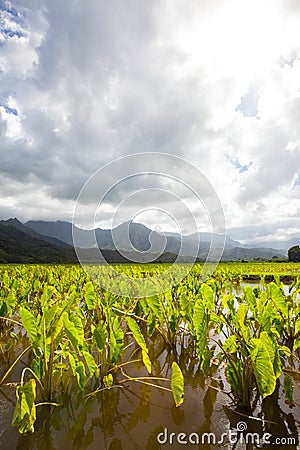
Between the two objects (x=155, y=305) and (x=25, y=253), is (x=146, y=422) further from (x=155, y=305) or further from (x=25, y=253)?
(x=25, y=253)

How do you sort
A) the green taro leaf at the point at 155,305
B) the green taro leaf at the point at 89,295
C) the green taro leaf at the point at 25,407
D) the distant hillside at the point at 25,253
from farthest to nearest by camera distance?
1. the distant hillside at the point at 25,253
2. the green taro leaf at the point at 89,295
3. the green taro leaf at the point at 155,305
4. the green taro leaf at the point at 25,407

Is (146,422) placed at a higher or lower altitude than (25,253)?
lower

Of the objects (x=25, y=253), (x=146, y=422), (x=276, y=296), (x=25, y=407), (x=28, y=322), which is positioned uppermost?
(x=25, y=253)

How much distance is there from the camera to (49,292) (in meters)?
4.07

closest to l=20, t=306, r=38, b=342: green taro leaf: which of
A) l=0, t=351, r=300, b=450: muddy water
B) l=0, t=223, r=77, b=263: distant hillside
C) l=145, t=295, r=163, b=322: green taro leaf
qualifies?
l=0, t=351, r=300, b=450: muddy water

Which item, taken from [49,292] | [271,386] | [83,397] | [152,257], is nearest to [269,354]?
[271,386]

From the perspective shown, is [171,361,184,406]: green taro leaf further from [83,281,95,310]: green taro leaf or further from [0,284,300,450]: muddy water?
[83,281,95,310]: green taro leaf

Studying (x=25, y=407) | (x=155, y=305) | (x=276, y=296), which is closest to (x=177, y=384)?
(x=25, y=407)

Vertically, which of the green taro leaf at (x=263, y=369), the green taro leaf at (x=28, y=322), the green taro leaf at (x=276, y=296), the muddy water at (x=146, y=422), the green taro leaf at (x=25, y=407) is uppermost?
the green taro leaf at (x=276, y=296)

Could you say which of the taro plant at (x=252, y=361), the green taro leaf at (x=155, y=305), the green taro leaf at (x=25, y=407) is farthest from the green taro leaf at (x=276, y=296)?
the green taro leaf at (x=25, y=407)
